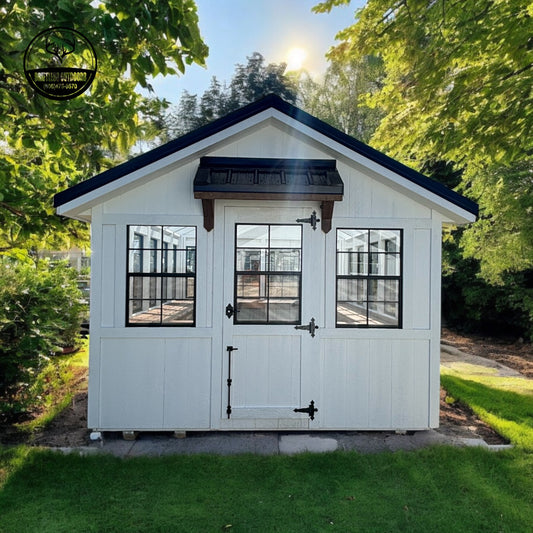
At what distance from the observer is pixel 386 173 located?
12.8ft

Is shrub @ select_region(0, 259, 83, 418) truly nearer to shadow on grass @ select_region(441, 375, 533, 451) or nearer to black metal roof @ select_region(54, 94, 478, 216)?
black metal roof @ select_region(54, 94, 478, 216)

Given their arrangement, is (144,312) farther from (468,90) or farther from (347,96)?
(347,96)

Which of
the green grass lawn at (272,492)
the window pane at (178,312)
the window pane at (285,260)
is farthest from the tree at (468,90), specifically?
the window pane at (178,312)

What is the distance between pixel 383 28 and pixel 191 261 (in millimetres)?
5234

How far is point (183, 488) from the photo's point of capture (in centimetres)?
301

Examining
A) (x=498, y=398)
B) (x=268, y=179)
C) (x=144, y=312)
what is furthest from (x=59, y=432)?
(x=498, y=398)

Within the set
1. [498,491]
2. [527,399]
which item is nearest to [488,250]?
[527,399]

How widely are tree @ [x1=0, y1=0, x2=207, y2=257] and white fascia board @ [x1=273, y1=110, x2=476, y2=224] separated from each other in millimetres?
1236

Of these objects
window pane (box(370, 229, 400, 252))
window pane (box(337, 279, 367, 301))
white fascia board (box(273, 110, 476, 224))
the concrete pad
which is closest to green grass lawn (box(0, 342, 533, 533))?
the concrete pad

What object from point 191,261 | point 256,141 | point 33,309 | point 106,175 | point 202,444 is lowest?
point 202,444

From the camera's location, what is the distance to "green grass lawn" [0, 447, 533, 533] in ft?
8.62

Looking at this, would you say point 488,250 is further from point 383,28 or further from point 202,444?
point 202,444

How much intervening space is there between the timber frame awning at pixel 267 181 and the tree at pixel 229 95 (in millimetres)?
21031

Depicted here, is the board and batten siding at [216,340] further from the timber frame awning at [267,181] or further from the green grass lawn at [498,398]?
the green grass lawn at [498,398]
